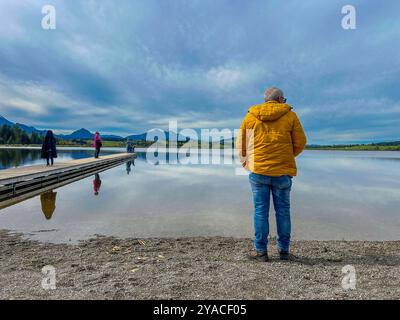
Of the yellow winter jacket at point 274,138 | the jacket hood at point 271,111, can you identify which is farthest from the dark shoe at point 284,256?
the jacket hood at point 271,111

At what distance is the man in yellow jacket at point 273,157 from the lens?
4137 mm

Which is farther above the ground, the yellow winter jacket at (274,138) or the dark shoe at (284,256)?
the yellow winter jacket at (274,138)

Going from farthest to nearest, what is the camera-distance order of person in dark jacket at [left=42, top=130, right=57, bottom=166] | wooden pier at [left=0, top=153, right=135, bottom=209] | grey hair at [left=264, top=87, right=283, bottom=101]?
person in dark jacket at [left=42, top=130, right=57, bottom=166] < wooden pier at [left=0, top=153, right=135, bottom=209] < grey hair at [left=264, top=87, right=283, bottom=101]

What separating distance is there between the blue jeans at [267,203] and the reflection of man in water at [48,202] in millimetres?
5905

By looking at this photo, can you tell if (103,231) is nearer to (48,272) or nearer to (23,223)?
(23,223)

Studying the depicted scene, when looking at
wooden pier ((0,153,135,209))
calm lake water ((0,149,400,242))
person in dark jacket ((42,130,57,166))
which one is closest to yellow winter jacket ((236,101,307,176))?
calm lake water ((0,149,400,242))

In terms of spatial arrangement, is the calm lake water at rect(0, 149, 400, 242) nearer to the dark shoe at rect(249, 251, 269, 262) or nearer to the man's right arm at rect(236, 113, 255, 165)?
the dark shoe at rect(249, 251, 269, 262)

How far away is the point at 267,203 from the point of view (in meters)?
4.26

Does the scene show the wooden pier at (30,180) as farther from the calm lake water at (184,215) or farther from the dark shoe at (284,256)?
the dark shoe at (284,256)

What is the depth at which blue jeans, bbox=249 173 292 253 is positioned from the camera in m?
4.16

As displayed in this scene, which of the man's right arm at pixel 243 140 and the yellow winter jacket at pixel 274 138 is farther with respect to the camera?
the man's right arm at pixel 243 140

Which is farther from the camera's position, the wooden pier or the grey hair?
the wooden pier

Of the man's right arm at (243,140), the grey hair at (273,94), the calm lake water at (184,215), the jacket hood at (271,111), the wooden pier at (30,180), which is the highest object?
the grey hair at (273,94)
